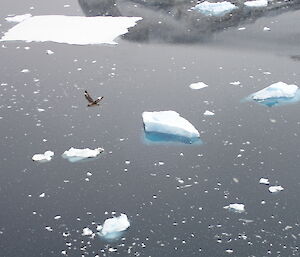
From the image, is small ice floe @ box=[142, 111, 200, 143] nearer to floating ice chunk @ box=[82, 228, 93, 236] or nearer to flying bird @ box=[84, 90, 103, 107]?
flying bird @ box=[84, 90, 103, 107]

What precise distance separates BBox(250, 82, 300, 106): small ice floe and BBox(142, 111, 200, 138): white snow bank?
551 millimetres

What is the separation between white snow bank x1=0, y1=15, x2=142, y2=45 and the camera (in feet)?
15.2

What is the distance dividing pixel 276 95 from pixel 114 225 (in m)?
1.48

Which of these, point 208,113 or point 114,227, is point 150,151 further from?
point 114,227

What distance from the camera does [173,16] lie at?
5027 mm

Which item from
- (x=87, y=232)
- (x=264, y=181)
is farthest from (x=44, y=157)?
(x=264, y=181)

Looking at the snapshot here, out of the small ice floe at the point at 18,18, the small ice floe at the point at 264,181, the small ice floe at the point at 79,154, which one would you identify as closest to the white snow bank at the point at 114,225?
the small ice floe at the point at 79,154

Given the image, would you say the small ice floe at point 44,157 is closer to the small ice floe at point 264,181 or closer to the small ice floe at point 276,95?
the small ice floe at point 264,181

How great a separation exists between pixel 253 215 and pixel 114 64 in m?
1.87

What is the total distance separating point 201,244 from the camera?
2445mm

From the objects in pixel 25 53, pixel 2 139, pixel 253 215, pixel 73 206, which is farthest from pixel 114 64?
pixel 253 215

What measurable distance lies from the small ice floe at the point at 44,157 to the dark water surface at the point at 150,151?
45 mm

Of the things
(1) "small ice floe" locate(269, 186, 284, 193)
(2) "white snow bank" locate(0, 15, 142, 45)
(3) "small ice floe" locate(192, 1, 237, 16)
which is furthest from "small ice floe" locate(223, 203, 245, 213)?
(3) "small ice floe" locate(192, 1, 237, 16)

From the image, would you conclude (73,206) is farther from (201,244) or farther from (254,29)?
(254,29)
